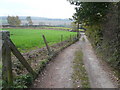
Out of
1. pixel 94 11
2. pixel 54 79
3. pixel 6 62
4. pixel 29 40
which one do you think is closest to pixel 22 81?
pixel 6 62

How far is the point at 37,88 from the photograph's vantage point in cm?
391

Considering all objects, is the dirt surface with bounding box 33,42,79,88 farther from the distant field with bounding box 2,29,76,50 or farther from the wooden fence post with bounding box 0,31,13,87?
the distant field with bounding box 2,29,76,50

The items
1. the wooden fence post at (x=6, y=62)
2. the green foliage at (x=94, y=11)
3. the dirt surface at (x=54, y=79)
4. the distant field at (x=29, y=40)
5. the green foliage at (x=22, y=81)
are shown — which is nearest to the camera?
the wooden fence post at (x=6, y=62)

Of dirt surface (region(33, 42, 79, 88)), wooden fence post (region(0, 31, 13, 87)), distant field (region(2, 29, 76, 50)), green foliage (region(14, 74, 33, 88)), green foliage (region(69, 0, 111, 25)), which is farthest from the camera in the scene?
distant field (region(2, 29, 76, 50))

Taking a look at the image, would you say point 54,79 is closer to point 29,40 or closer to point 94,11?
point 94,11

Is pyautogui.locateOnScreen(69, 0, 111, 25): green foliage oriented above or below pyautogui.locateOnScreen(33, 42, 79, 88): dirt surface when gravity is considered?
above

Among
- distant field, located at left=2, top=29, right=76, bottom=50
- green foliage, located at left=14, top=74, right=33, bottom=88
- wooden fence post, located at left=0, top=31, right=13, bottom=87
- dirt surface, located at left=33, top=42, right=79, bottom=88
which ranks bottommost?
distant field, located at left=2, top=29, right=76, bottom=50

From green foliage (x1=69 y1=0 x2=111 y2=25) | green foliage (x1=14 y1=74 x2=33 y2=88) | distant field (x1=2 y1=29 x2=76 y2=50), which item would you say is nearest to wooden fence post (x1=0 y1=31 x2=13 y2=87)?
green foliage (x1=14 y1=74 x2=33 y2=88)

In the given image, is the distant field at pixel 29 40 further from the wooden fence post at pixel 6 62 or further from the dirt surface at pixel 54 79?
the wooden fence post at pixel 6 62

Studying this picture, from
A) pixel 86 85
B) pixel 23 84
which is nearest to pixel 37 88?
pixel 23 84

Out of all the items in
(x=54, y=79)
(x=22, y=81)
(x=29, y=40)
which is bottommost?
(x=29, y=40)

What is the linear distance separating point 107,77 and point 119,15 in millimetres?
3057

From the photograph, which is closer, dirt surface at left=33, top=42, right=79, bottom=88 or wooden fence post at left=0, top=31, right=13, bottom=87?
wooden fence post at left=0, top=31, right=13, bottom=87

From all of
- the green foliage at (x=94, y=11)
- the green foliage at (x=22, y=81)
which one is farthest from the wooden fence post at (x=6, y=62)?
the green foliage at (x=94, y=11)
